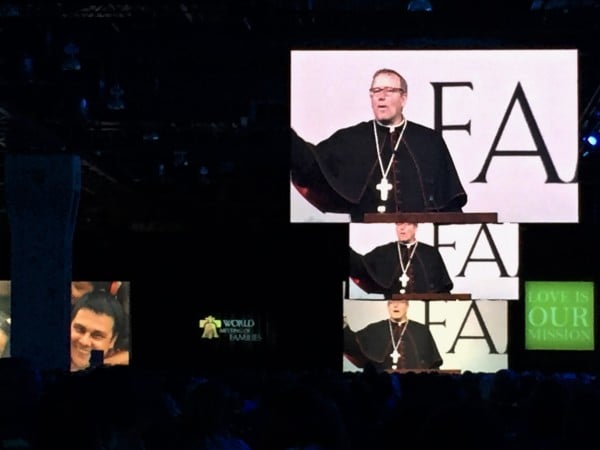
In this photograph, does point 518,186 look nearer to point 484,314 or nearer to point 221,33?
point 221,33

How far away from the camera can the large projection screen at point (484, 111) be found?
1340cm

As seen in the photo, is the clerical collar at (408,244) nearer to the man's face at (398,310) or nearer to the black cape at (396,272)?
the black cape at (396,272)

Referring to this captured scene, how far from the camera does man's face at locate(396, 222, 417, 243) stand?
1527cm

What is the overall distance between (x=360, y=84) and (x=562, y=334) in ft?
73.5

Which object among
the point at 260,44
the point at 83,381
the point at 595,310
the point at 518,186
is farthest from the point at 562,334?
the point at 83,381

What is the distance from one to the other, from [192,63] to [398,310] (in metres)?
4.66

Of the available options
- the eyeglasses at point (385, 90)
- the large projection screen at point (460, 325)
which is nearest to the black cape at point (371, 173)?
the eyeglasses at point (385, 90)

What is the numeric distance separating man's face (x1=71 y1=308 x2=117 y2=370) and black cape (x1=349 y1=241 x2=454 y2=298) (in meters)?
22.4

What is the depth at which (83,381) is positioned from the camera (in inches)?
218

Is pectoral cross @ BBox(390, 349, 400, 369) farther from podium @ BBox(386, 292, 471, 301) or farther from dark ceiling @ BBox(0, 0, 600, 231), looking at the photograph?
dark ceiling @ BBox(0, 0, 600, 231)

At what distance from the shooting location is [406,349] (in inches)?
743

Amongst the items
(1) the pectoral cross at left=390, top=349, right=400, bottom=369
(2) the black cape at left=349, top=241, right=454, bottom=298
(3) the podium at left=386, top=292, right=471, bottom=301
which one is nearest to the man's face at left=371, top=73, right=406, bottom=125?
(2) the black cape at left=349, top=241, right=454, bottom=298

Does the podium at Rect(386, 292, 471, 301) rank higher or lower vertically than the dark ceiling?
lower

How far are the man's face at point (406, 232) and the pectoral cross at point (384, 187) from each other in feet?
5.43
